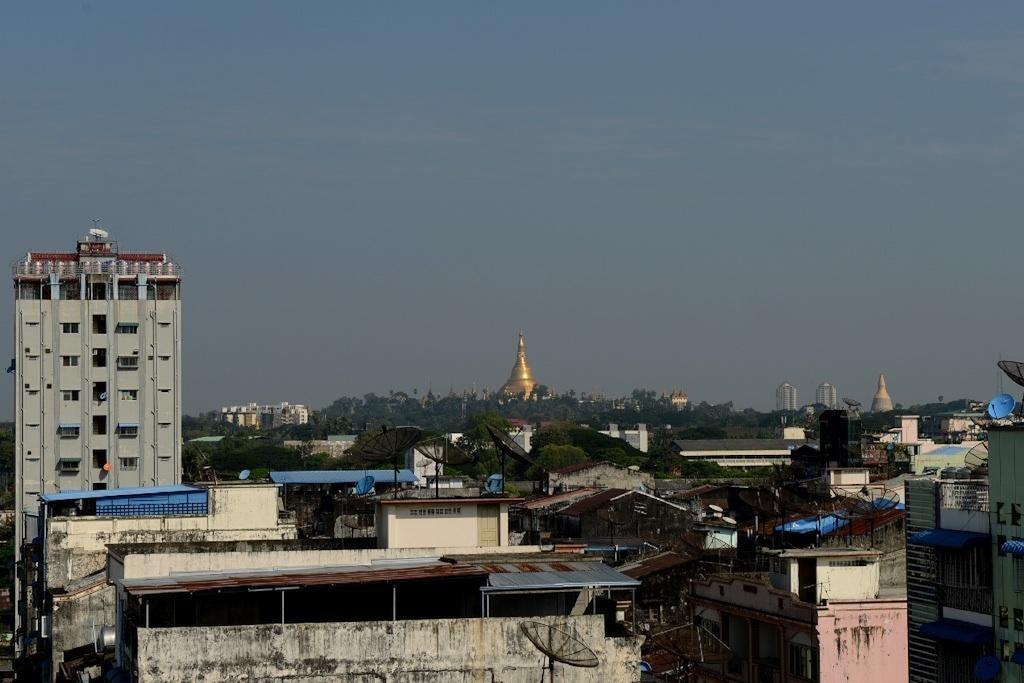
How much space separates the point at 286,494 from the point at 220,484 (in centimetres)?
1311

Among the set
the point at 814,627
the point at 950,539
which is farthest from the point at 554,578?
the point at 950,539

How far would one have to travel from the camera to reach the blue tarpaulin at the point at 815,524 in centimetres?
3362

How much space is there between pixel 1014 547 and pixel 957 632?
6.16 ft

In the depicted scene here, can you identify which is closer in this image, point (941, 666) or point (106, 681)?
point (941, 666)

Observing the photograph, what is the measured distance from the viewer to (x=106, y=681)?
3059 centimetres

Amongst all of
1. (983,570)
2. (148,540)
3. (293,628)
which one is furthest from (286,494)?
(983,570)

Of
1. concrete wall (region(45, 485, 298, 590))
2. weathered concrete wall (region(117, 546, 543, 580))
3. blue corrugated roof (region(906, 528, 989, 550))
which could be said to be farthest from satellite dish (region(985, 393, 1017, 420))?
concrete wall (region(45, 485, 298, 590))

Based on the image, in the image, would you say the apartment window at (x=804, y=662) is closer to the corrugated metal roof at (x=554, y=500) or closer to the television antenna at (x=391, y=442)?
the television antenna at (x=391, y=442)

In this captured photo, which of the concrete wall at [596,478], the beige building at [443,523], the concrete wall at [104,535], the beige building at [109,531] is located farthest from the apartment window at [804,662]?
the concrete wall at [596,478]

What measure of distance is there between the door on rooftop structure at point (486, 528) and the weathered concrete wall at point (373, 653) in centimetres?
808

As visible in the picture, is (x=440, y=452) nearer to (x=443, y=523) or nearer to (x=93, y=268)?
(x=443, y=523)

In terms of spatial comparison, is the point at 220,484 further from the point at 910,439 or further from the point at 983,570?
the point at 910,439

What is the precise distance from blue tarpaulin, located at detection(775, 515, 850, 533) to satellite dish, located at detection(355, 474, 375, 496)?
800 inches

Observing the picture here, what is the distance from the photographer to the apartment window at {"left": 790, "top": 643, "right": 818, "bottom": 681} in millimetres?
26547
